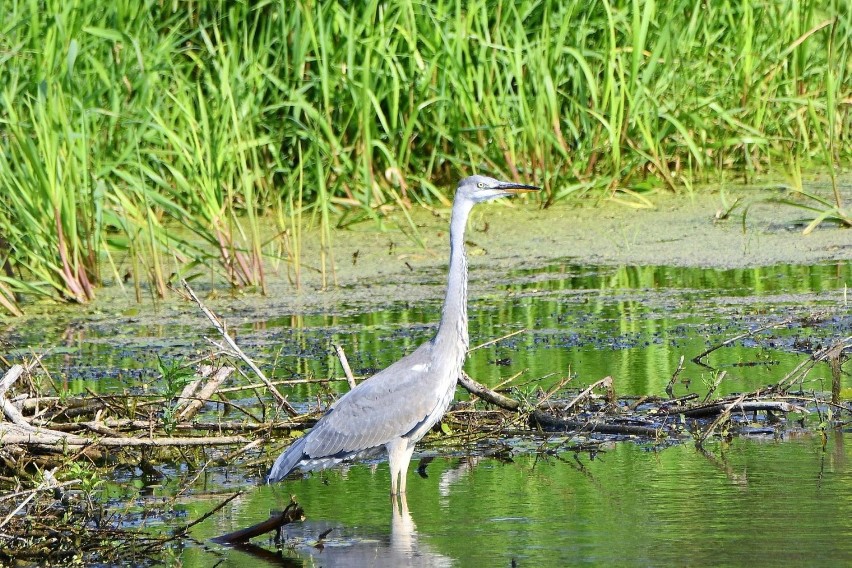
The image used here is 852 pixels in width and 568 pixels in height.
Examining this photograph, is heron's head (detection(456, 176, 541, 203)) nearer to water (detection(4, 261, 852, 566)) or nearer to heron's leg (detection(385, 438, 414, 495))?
water (detection(4, 261, 852, 566))

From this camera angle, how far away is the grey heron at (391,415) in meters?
5.00

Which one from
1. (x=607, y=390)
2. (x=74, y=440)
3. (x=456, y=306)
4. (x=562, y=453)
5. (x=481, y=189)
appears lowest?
(x=562, y=453)

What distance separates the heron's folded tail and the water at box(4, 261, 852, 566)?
0.08 meters

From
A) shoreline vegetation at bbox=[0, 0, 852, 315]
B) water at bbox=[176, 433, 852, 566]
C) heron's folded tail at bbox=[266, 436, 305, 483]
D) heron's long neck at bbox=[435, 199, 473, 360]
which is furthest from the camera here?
shoreline vegetation at bbox=[0, 0, 852, 315]

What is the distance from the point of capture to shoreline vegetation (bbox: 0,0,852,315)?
864cm

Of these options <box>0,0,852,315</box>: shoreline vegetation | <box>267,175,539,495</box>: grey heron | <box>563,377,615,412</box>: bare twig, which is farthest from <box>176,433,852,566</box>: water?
<box>0,0,852,315</box>: shoreline vegetation

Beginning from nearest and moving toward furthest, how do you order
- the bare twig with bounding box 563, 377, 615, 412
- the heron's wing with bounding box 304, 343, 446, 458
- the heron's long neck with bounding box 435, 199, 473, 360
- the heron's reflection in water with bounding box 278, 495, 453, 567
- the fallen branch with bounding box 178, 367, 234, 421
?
the heron's reflection in water with bounding box 278, 495, 453, 567
the heron's wing with bounding box 304, 343, 446, 458
the heron's long neck with bounding box 435, 199, 473, 360
the bare twig with bounding box 563, 377, 615, 412
the fallen branch with bounding box 178, 367, 234, 421

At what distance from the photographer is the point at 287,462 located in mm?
4953

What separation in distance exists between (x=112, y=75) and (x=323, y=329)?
2.61 metres

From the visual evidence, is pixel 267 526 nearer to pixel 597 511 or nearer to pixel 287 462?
pixel 287 462

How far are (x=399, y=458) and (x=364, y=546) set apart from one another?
30.5 inches

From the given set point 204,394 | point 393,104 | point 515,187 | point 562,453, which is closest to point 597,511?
point 562,453

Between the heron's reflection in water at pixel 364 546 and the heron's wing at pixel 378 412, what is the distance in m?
0.47

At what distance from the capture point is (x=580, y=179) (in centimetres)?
971
